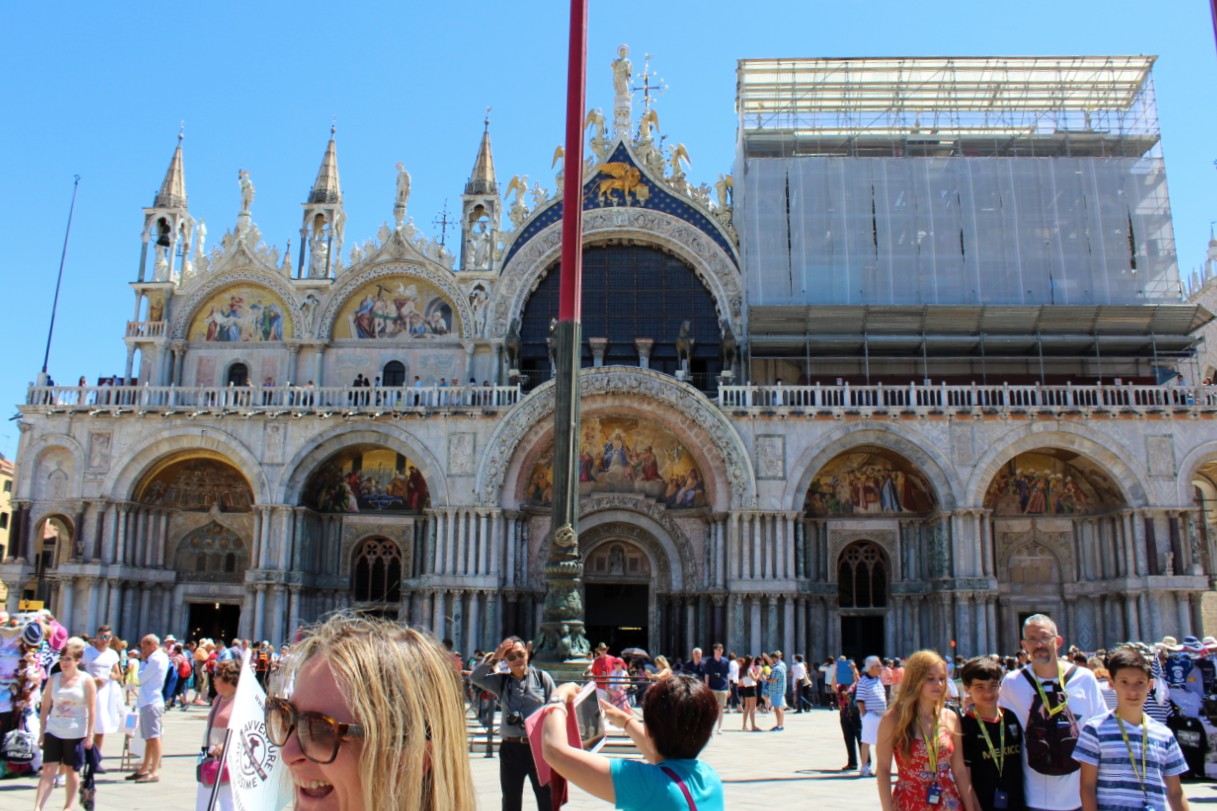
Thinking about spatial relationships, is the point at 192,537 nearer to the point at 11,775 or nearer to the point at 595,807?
the point at 11,775

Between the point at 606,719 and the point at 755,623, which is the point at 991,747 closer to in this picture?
the point at 606,719

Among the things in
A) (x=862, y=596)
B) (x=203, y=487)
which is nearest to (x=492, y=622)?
(x=203, y=487)

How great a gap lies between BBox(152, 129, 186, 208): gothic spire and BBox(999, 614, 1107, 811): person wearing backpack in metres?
33.1

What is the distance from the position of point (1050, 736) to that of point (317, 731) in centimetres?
540

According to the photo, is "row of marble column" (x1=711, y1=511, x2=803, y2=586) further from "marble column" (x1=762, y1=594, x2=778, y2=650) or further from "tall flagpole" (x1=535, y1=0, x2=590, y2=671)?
"tall flagpole" (x1=535, y1=0, x2=590, y2=671)

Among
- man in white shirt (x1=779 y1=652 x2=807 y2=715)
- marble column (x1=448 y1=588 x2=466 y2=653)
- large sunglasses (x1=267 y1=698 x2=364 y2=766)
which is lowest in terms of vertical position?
man in white shirt (x1=779 y1=652 x2=807 y2=715)

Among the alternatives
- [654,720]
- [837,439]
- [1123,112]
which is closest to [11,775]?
[654,720]

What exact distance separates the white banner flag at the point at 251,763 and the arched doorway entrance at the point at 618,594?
27862 mm

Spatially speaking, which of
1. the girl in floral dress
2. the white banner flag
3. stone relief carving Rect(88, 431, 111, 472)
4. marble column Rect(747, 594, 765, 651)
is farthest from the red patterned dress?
stone relief carving Rect(88, 431, 111, 472)

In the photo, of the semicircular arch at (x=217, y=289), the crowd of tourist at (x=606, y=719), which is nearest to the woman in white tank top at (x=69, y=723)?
the crowd of tourist at (x=606, y=719)

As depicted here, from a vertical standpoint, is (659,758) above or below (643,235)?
below

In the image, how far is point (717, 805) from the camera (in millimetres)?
3928

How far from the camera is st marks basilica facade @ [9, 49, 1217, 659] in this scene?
2941 centimetres

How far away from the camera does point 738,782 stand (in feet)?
43.7
